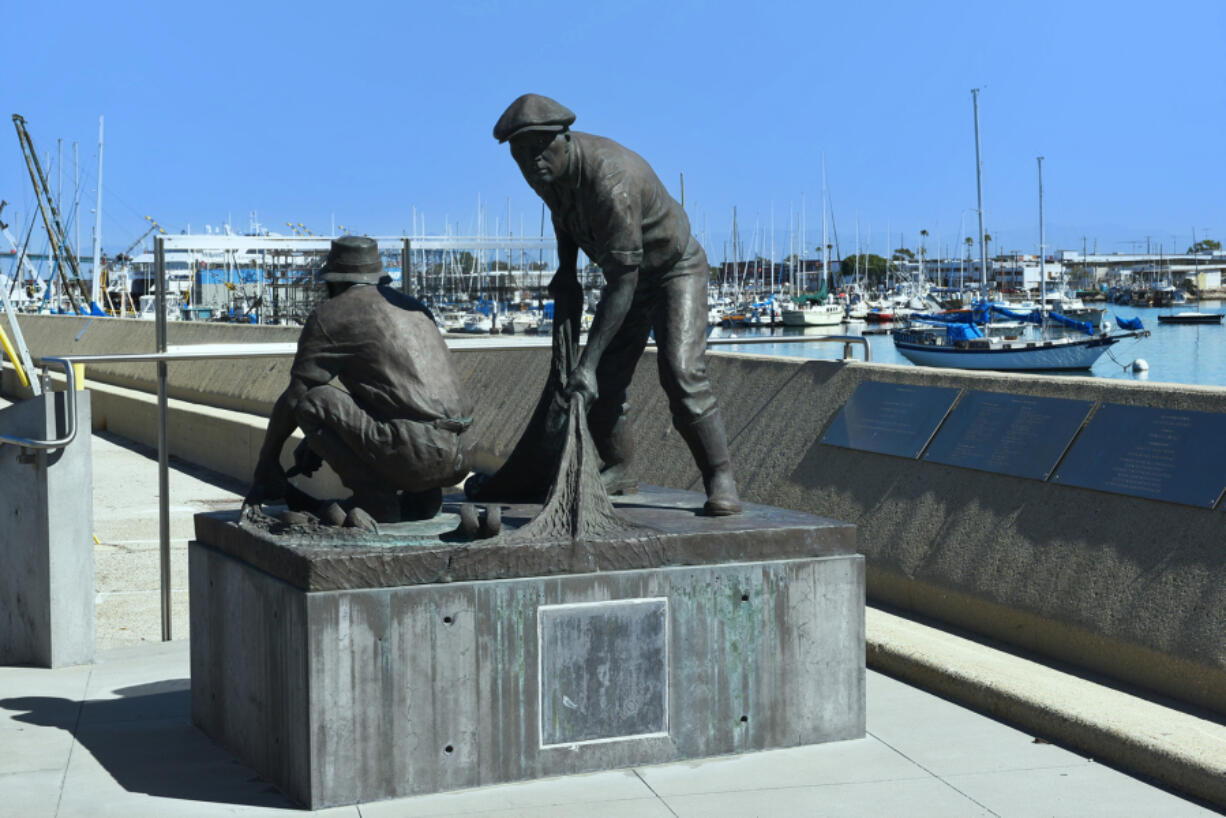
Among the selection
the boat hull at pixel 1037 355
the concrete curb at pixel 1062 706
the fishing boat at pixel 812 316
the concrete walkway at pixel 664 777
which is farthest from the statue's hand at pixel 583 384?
the fishing boat at pixel 812 316

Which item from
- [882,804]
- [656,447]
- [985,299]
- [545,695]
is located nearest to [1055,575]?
[882,804]

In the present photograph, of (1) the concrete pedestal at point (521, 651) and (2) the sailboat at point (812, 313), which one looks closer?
(1) the concrete pedestal at point (521, 651)

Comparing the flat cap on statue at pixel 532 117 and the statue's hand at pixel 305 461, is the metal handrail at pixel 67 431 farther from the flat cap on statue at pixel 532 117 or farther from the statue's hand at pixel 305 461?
the flat cap on statue at pixel 532 117

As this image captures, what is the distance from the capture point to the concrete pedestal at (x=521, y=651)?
5125mm

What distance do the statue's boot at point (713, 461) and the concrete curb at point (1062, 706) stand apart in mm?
1307

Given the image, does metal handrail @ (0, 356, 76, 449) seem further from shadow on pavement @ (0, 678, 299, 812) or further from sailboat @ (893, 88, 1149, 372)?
sailboat @ (893, 88, 1149, 372)

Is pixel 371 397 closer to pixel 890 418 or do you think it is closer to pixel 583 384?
pixel 583 384

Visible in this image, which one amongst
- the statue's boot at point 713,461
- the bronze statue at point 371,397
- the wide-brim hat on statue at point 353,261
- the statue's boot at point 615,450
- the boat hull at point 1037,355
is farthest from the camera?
the boat hull at point 1037,355

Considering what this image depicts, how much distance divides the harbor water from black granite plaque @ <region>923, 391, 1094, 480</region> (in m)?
25.3

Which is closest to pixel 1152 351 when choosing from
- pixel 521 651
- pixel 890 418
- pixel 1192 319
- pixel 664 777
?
pixel 1192 319

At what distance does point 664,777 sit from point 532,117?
2.63m

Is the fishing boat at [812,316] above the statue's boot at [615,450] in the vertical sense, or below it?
above

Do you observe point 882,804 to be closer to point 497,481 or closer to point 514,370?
point 497,481

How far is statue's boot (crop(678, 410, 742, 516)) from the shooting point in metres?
6.09
